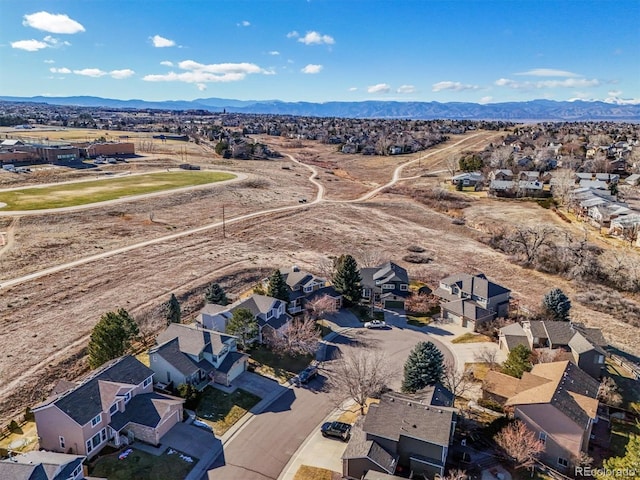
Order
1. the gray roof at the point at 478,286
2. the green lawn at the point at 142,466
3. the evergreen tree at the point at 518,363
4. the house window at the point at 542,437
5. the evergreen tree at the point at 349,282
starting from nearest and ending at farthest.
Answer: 1. the green lawn at the point at 142,466
2. the house window at the point at 542,437
3. the evergreen tree at the point at 518,363
4. the gray roof at the point at 478,286
5. the evergreen tree at the point at 349,282

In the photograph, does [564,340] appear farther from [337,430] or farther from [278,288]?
[278,288]

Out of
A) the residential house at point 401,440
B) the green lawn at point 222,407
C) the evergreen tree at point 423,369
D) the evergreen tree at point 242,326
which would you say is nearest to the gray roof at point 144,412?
the green lawn at point 222,407

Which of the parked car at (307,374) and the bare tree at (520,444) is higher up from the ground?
the bare tree at (520,444)

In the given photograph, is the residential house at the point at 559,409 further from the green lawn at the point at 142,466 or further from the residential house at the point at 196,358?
the green lawn at the point at 142,466

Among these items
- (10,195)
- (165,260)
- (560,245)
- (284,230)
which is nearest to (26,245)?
(165,260)

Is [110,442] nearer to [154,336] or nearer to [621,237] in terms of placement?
[154,336]
